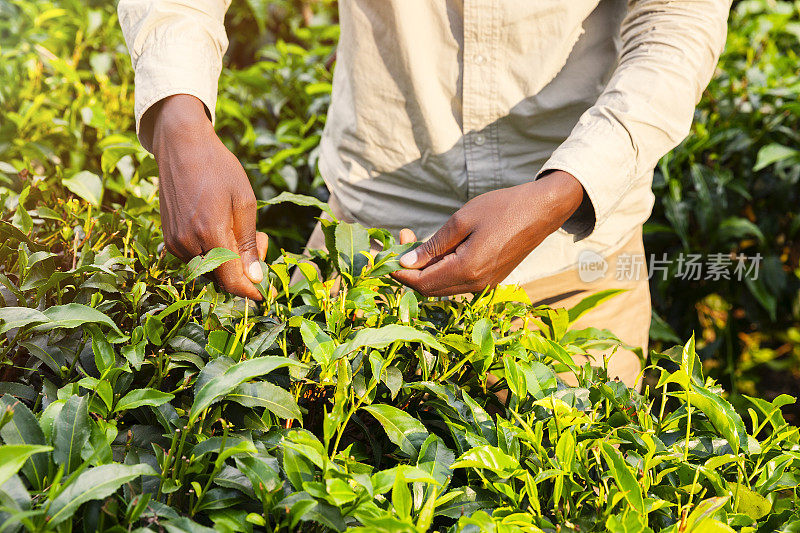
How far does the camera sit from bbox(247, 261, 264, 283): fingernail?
1.00m

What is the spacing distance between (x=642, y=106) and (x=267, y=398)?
862mm

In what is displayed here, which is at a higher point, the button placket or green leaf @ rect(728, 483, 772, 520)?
the button placket

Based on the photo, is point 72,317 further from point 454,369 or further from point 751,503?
point 751,503

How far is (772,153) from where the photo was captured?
7.32 ft

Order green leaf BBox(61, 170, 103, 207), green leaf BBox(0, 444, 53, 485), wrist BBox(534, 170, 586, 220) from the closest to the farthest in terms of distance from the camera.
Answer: green leaf BBox(0, 444, 53, 485), wrist BBox(534, 170, 586, 220), green leaf BBox(61, 170, 103, 207)

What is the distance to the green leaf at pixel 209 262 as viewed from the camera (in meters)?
0.91

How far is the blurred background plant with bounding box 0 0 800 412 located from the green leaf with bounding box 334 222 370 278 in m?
0.91

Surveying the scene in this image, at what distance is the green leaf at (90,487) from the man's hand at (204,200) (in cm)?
37

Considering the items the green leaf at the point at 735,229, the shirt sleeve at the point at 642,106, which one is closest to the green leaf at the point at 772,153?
the green leaf at the point at 735,229

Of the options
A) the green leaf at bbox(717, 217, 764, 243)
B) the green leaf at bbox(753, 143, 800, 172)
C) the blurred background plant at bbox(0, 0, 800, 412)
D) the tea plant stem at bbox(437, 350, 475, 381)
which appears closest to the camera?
the tea plant stem at bbox(437, 350, 475, 381)

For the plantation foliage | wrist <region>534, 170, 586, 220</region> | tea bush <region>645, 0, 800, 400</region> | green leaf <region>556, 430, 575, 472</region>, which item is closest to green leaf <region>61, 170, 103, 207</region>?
the plantation foliage

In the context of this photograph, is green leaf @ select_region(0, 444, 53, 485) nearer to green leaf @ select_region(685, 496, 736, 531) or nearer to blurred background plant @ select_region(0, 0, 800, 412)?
green leaf @ select_region(685, 496, 736, 531)

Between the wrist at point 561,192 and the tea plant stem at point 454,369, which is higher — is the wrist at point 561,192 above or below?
above

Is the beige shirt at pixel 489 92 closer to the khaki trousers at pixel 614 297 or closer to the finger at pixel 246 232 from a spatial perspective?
the khaki trousers at pixel 614 297
